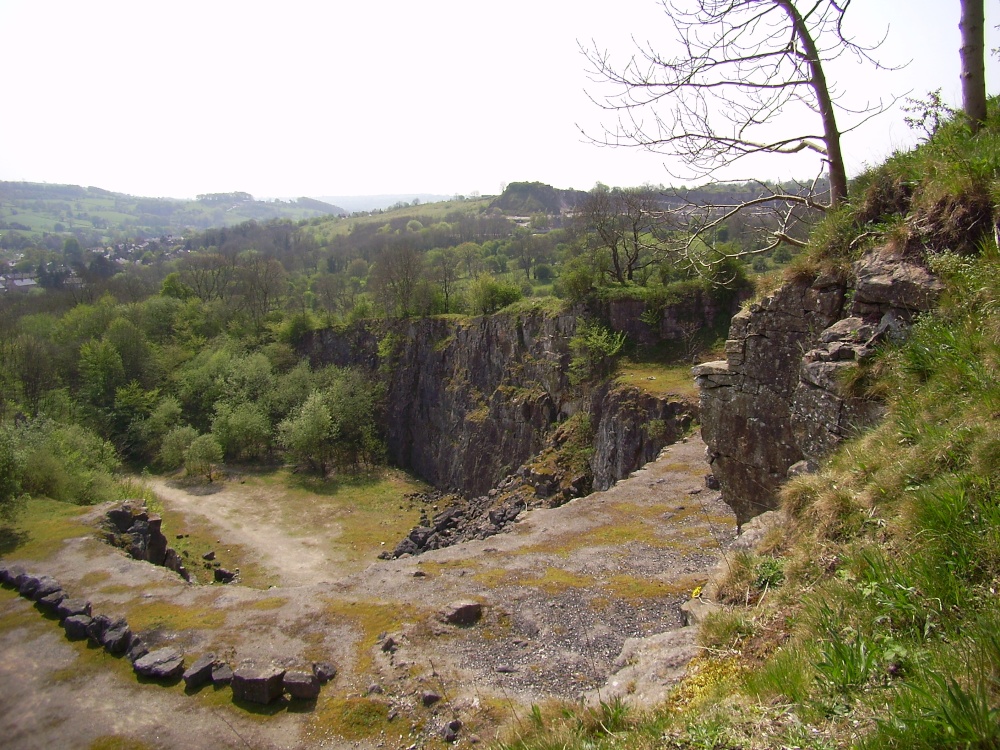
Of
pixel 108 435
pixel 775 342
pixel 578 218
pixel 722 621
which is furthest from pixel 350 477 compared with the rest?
pixel 722 621

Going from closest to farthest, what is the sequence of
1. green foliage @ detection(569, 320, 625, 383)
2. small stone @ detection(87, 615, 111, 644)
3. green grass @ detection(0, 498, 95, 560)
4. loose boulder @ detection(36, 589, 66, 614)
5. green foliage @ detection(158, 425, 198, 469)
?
1. small stone @ detection(87, 615, 111, 644)
2. loose boulder @ detection(36, 589, 66, 614)
3. green grass @ detection(0, 498, 95, 560)
4. green foliage @ detection(569, 320, 625, 383)
5. green foliage @ detection(158, 425, 198, 469)

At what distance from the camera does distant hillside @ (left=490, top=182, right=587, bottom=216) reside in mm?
136875

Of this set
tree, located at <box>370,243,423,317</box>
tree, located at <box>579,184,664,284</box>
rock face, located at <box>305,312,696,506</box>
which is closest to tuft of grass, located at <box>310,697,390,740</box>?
rock face, located at <box>305,312,696,506</box>

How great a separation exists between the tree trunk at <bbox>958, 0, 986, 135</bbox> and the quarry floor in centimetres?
806

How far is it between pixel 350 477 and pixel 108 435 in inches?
777

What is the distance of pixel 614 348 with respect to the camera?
27.8m

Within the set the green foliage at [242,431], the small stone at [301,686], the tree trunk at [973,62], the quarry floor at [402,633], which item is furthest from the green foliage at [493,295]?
the tree trunk at [973,62]

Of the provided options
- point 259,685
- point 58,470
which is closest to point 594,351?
point 259,685

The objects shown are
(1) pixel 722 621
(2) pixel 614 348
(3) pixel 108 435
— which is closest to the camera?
(1) pixel 722 621

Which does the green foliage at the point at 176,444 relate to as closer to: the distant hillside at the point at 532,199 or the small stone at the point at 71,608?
the small stone at the point at 71,608

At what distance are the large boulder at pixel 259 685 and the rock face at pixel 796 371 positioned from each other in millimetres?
9508

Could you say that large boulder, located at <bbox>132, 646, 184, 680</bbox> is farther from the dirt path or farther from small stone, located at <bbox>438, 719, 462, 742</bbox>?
the dirt path

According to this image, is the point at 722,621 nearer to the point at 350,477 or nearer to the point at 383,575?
the point at 383,575

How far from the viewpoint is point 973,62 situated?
727 cm
